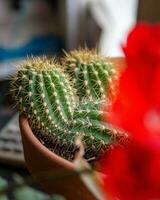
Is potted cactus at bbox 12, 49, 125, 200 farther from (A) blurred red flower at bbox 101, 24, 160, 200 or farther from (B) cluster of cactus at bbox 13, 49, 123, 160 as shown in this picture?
(A) blurred red flower at bbox 101, 24, 160, 200

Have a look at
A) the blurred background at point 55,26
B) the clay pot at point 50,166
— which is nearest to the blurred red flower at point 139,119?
the clay pot at point 50,166

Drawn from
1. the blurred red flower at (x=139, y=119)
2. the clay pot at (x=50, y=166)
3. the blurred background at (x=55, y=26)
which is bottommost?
the blurred background at (x=55, y=26)

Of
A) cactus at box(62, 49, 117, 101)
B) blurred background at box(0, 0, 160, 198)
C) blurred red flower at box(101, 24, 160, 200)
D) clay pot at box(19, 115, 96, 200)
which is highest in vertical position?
blurred red flower at box(101, 24, 160, 200)

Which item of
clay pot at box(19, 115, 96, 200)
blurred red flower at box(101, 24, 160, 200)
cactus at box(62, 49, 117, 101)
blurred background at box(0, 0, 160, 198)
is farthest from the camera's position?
blurred background at box(0, 0, 160, 198)

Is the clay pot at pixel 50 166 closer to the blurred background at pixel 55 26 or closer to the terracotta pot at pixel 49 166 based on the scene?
the terracotta pot at pixel 49 166

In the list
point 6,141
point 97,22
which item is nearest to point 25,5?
point 97,22

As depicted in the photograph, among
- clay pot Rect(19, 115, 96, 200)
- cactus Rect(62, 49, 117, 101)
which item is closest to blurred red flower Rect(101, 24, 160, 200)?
clay pot Rect(19, 115, 96, 200)

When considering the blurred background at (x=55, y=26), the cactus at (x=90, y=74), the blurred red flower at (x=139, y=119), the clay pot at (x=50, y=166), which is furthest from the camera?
the blurred background at (x=55, y=26)

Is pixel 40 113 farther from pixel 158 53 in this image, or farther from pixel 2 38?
pixel 2 38
